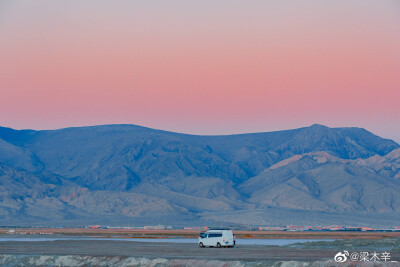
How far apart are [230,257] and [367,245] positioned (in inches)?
1417

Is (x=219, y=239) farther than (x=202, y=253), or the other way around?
(x=219, y=239)

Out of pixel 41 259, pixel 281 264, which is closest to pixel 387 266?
pixel 281 264

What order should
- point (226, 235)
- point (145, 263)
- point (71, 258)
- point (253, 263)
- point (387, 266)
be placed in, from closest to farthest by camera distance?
point (387, 266), point (253, 263), point (145, 263), point (71, 258), point (226, 235)

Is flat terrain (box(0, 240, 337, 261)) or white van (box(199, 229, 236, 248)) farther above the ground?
white van (box(199, 229, 236, 248))

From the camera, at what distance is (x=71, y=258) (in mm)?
→ 66500

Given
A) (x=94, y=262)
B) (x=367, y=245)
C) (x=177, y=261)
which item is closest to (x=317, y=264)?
(x=177, y=261)

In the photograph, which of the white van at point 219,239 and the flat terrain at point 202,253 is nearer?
the flat terrain at point 202,253

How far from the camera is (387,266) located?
54000mm

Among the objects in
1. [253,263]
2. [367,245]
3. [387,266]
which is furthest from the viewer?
[367,245]

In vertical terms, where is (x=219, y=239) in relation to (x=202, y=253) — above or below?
above

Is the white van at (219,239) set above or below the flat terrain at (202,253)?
above

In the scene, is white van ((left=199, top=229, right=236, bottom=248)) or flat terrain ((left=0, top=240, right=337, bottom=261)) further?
white van ((left=199, top=229, right=236, bottom=248))

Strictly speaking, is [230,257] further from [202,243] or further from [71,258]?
[202,243]

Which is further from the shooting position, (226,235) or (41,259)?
(226,235)
